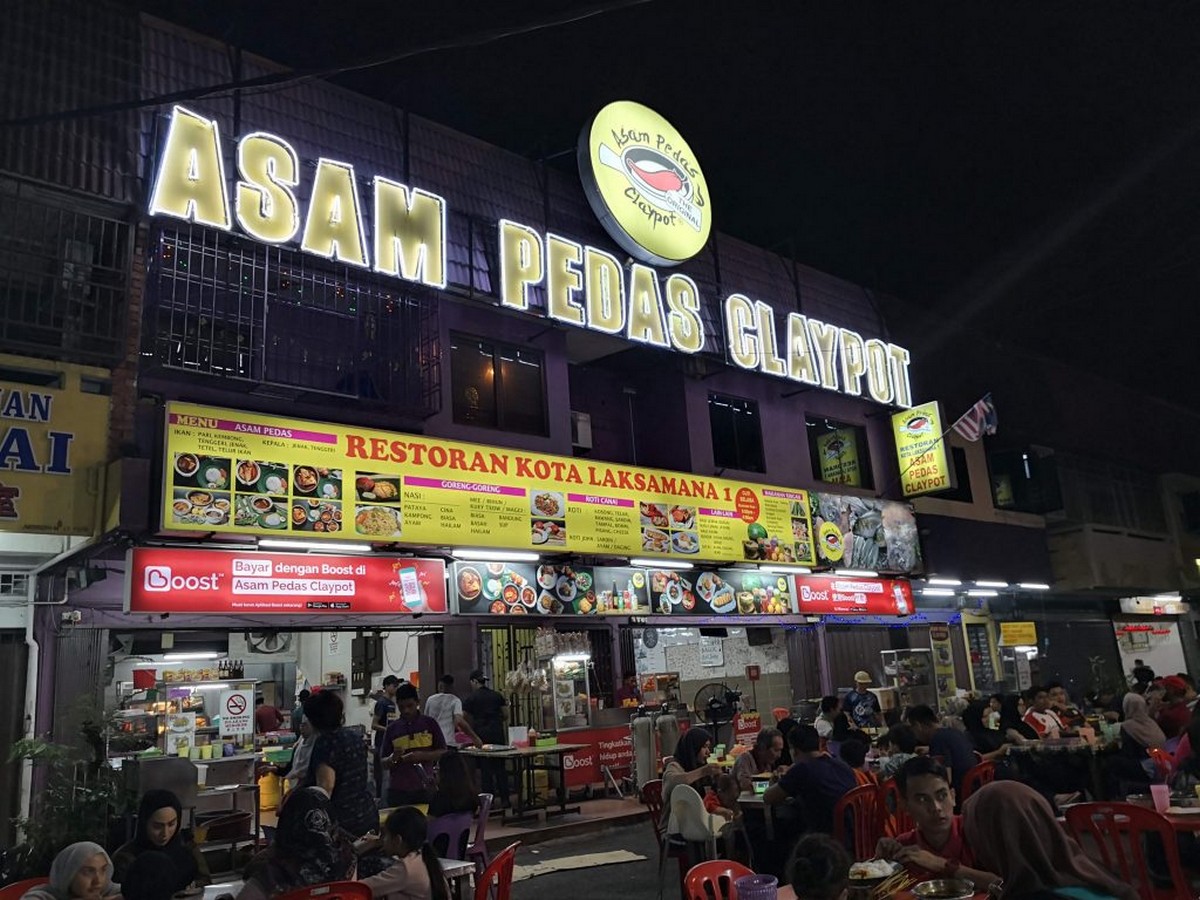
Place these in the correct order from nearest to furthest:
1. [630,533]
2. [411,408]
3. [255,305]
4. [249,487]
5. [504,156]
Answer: [249,487], [255,305], [411,408], [630,533], [504,156]

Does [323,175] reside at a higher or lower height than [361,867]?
higher

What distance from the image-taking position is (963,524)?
66.0 feet

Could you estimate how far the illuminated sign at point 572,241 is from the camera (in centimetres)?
1030

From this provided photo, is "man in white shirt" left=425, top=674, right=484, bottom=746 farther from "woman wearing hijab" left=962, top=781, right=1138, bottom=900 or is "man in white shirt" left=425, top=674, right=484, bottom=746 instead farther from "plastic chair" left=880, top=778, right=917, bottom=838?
"woman wearing hijab" left=962, top=781, right=1138, bottom=900

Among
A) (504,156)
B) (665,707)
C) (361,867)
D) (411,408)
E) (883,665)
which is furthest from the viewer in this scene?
(883,665)

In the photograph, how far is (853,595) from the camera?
1714cm

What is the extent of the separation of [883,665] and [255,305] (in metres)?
14.8

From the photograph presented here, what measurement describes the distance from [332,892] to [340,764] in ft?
6.45

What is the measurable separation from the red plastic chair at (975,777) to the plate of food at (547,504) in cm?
623

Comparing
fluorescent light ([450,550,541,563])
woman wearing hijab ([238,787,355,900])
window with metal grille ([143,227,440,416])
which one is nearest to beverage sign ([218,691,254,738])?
fluorescent light ([450,550,541,563])

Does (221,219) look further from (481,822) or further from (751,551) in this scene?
(751,551)

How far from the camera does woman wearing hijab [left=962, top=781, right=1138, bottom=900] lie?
313 cm

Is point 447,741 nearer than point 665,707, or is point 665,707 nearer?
point 447,741

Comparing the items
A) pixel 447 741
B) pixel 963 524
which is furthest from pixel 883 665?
pixel 447 741
